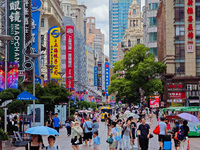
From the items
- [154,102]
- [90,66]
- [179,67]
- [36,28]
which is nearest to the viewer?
[36,28]

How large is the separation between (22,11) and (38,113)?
1151 centimetres

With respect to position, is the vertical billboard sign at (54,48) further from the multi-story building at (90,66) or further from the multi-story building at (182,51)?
the multi-story building at (90,66)

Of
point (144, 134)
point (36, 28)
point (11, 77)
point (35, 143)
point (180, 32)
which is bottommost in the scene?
point (144, 134)

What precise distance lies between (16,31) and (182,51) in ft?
105

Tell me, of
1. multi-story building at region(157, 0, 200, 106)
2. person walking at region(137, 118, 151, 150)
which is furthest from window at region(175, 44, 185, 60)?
person walking at region(137, 118, 151, 150)

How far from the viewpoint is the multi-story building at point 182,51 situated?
67000 mm

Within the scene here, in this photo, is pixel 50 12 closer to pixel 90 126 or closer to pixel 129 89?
pixel 129 89

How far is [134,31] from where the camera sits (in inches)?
7111

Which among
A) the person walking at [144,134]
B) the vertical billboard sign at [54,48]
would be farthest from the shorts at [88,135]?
the vertical billboard sign at [54,48]

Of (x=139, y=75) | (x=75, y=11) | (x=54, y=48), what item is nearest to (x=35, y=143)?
(x=54, y=48)

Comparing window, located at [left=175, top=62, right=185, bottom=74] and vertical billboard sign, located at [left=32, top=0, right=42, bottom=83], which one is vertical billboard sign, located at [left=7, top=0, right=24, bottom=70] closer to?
vertical billboard sign, located at [left=32, top=0, right=42, bottom=83]

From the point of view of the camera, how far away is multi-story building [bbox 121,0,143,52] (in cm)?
17762

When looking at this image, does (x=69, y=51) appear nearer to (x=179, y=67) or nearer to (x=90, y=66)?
(x=179, y=67)

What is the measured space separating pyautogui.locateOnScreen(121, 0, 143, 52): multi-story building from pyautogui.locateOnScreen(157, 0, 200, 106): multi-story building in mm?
106204
